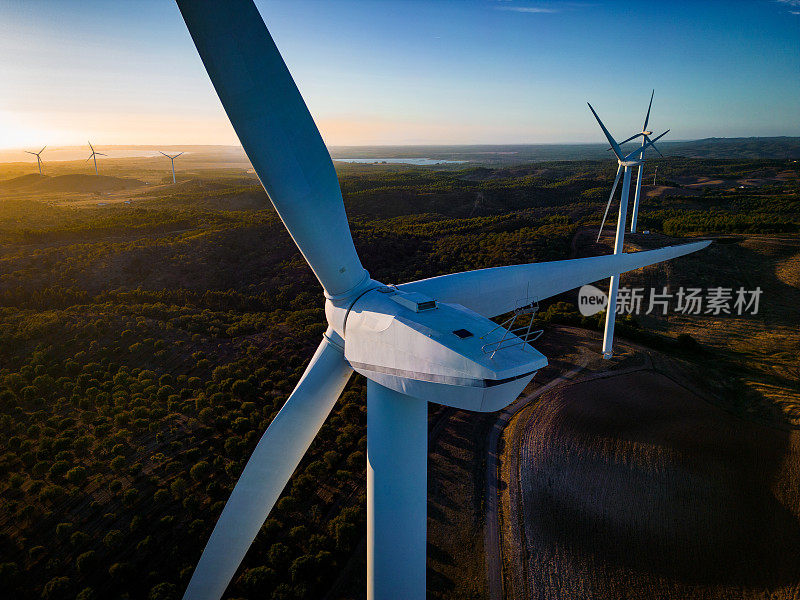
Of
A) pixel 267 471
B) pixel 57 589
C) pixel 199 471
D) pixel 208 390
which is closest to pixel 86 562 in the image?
pixel 57 589

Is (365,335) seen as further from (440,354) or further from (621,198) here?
(621,198)

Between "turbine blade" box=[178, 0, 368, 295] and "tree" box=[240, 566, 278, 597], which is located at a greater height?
"turbine blade" box=[178, 0, 368, 295]

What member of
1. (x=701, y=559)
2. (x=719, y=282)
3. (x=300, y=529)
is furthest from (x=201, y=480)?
(x=719, y=282)

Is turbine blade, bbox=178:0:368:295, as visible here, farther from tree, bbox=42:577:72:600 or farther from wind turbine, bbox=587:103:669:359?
wind turbine, bbox=587:103:669:359

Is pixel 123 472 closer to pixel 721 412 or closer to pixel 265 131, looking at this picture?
pixel 265 131

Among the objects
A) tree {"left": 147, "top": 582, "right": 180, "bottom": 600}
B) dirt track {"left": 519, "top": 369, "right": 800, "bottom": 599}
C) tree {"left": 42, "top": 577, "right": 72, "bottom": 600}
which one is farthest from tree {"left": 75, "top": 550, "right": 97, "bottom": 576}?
dirt track {"left": 519, "top": 369, "right": 800, "bottom": 599}

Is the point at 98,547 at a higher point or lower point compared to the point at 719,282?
lower
